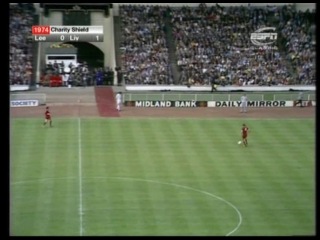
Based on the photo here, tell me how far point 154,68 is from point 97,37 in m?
4.78

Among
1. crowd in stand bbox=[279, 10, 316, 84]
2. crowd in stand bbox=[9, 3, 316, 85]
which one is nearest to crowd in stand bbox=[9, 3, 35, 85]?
crowd in stand bbox=[9, 3, 316, 85]

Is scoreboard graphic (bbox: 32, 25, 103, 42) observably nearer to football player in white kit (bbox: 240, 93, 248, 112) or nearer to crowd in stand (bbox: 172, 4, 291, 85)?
crowd in stand (bbox: 172, 4, 291, 85)

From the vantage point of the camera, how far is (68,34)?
40594mm

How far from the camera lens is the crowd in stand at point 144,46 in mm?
40125

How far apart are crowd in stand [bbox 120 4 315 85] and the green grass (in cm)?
1121

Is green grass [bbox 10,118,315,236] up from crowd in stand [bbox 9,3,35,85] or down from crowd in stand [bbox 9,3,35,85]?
down

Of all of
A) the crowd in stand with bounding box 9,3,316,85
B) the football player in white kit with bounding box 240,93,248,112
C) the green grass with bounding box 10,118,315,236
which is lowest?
the green grass with bounding box 10,118,315,236

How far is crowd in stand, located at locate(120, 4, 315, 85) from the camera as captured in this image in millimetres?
40344

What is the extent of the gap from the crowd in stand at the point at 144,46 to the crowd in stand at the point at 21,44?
6.39m

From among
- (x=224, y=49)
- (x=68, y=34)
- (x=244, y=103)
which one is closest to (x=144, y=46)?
(x=68, y=34)

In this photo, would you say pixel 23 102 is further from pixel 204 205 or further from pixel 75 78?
pixel 204 205

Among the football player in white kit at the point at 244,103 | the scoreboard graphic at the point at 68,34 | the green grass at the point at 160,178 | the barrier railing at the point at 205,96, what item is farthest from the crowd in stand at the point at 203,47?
the green grass at the point at 160,178

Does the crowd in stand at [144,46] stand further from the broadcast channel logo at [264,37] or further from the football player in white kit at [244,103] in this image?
the football player in white kit at [244,103]
